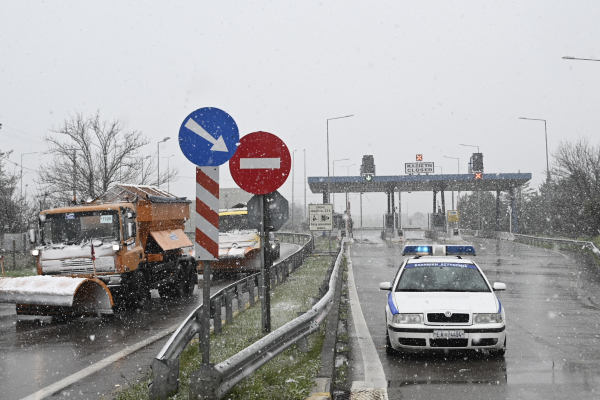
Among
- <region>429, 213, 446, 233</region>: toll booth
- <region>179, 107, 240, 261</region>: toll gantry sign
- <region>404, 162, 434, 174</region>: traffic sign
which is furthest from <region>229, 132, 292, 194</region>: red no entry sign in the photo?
<region>429, 213, 446, 233</region>: toll booth

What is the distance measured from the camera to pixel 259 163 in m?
8.56

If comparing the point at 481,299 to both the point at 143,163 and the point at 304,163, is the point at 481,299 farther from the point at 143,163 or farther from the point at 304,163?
the point at 304,163

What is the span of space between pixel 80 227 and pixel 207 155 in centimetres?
956

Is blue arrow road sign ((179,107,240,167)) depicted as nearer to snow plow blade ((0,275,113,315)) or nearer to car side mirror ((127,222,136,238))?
snow plow blade ((0,275,113,315))

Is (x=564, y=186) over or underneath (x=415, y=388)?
over

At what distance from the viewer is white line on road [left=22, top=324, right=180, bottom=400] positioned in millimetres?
7188

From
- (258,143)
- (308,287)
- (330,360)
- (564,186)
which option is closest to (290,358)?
(330,360)

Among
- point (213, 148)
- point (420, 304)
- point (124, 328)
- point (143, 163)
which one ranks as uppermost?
point (143, 163)

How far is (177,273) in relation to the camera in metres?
18.1

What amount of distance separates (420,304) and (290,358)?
2078mm

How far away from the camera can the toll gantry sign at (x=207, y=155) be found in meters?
6.30

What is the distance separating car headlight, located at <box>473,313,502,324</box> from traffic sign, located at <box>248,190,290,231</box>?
288cm

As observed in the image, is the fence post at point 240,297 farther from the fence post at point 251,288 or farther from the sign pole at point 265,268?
the sign pole at point 265,268

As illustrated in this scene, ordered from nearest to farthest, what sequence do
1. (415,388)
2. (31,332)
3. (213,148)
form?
1. (213,148)
2. (415,388)
3. (31,332)
